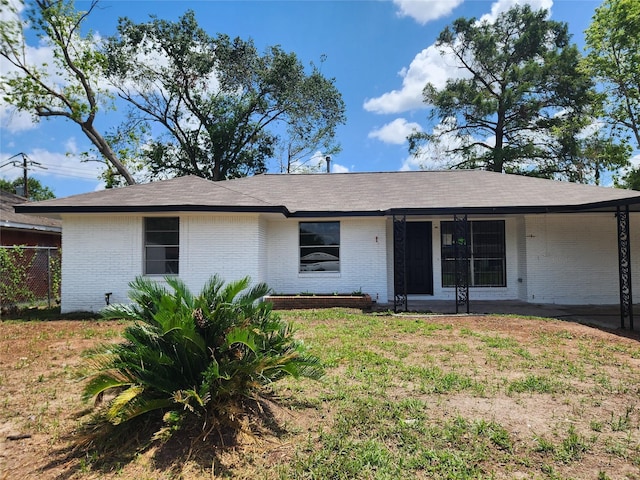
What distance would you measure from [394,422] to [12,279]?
462 inches

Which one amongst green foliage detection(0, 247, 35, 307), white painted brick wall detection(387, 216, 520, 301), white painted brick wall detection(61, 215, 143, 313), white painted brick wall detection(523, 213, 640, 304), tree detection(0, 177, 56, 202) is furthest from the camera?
tree detection(0, 177, 56, 202)

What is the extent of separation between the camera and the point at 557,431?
11.7 feet

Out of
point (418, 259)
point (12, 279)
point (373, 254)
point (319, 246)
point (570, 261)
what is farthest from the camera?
Answer: point (418, 259)

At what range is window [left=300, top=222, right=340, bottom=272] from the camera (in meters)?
11.8

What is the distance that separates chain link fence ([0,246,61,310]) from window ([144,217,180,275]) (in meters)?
3.53

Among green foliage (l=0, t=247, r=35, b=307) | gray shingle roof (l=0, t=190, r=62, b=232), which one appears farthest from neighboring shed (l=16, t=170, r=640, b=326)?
gray shingle roof (l=0, t=190, r=62, b=232)

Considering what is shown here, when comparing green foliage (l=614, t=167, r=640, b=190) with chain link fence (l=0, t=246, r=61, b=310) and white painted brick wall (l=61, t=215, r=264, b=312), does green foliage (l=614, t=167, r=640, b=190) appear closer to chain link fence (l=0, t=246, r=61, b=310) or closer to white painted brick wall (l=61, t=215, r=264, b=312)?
white painted brick wall (l=61, t=215, r=264, b=312)

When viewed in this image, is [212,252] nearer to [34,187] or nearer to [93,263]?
[93,263]

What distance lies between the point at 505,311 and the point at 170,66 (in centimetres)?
2657

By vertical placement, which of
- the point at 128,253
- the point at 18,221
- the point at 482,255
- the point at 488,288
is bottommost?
the point at 488,288

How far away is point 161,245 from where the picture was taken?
10.5 m

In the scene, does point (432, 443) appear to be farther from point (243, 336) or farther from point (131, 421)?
point (131, 421)

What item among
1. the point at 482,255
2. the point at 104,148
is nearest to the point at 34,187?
the point at 104,148

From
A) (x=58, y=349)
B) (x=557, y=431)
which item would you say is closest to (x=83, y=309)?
(x=58, y=349)
